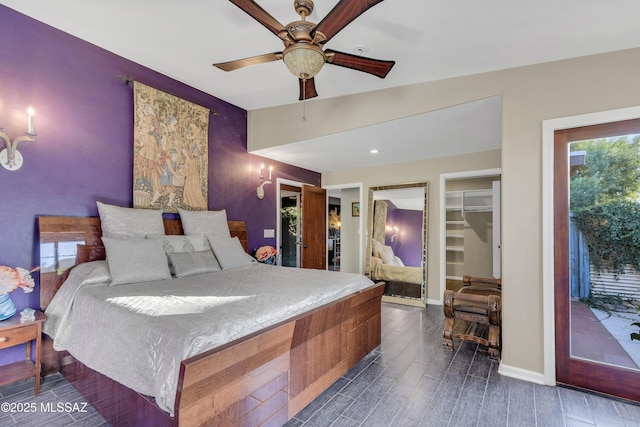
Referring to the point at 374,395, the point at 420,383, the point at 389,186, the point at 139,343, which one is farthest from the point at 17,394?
the point at 389,186

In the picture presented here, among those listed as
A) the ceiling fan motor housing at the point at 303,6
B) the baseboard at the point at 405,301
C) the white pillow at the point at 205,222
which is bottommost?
the baseboard at the point at 405,301

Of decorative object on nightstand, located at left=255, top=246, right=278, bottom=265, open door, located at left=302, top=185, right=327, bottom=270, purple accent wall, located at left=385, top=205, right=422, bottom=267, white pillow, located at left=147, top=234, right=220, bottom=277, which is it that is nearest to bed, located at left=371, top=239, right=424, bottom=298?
purple accent wall, located at left=385, top=205, right=422, bottom=267

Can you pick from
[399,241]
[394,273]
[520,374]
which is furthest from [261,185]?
[520,374]

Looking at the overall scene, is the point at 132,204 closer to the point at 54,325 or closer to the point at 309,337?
the point at 54,325

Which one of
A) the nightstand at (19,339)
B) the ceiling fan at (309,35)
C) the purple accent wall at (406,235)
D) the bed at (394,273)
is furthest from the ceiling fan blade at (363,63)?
the bed at (394,273)

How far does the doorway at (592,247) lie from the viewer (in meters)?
2.33

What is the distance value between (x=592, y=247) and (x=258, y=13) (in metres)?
3.06

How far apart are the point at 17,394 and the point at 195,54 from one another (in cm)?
323

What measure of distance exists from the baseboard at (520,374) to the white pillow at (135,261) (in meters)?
3.07

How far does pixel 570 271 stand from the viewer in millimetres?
2488

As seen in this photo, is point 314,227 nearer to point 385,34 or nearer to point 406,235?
point 406,235

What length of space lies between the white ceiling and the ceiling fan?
338mm

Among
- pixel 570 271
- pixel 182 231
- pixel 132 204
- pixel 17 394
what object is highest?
pixel 132 204

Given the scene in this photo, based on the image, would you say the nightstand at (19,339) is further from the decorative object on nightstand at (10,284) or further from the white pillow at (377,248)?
the white pillow at (377,248)
